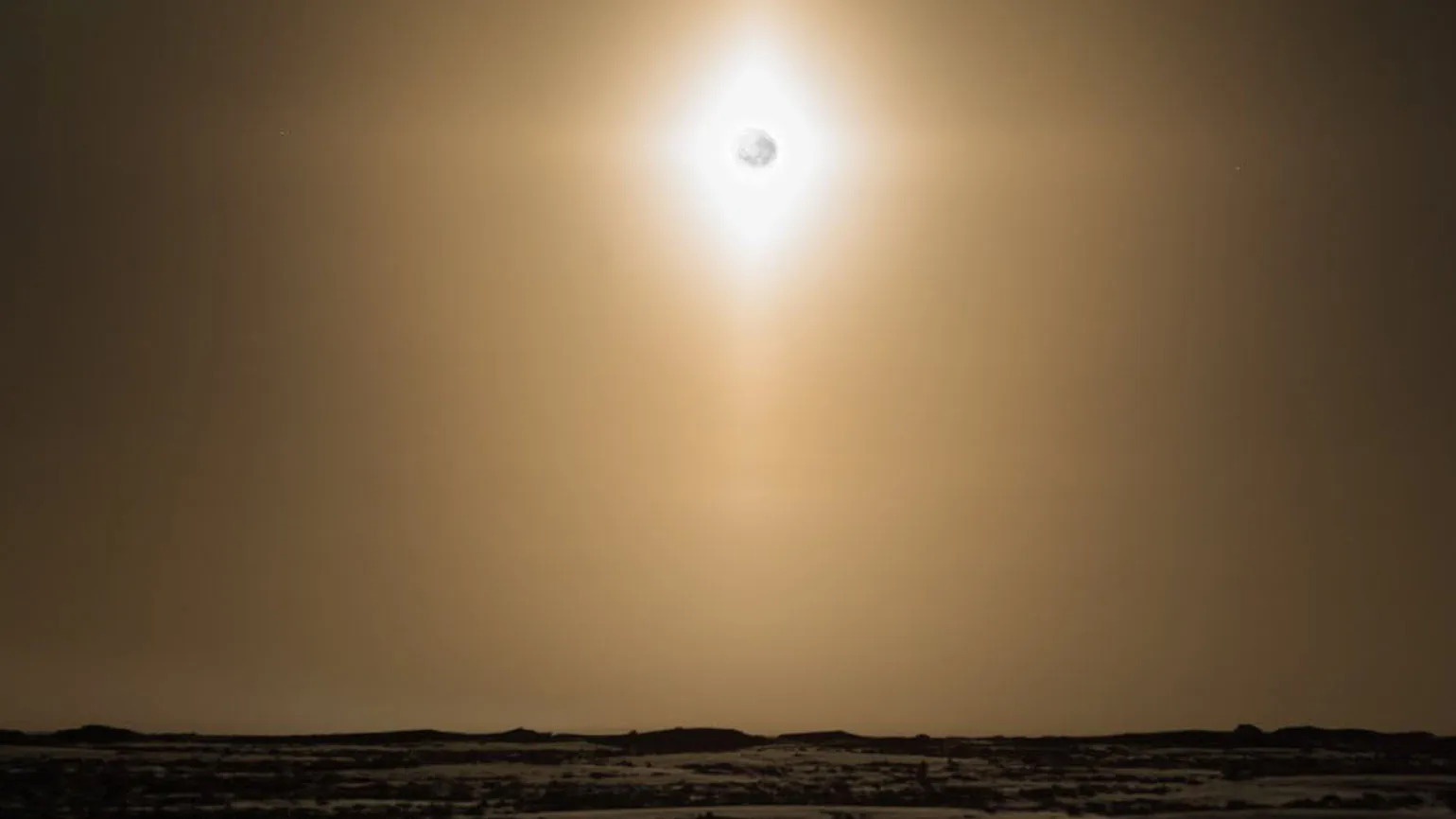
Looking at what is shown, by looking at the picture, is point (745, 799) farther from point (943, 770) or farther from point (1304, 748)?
point (1304, 748)

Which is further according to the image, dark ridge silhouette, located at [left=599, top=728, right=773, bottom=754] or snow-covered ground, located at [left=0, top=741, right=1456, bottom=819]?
dark ridge silhouette, located at [left=599, top=728, right=773, bottom=754]

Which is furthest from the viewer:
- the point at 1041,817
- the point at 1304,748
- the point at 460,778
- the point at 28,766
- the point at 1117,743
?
the point at 1117,743

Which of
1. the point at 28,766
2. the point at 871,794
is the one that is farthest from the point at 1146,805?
the point at 28,766

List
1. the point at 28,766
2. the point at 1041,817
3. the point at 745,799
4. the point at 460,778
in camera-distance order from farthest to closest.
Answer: the point at 28,766, the point at 460,778, the point at 745,799, the point at 1041,817

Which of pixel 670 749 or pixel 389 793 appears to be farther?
pixel 670 749

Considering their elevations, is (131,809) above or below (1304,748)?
below

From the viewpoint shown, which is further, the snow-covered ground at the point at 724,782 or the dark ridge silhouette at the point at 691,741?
the dark ridge silhouette at the point at 691,741

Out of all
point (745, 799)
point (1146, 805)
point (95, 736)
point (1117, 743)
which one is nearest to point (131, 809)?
point (745, 799)
